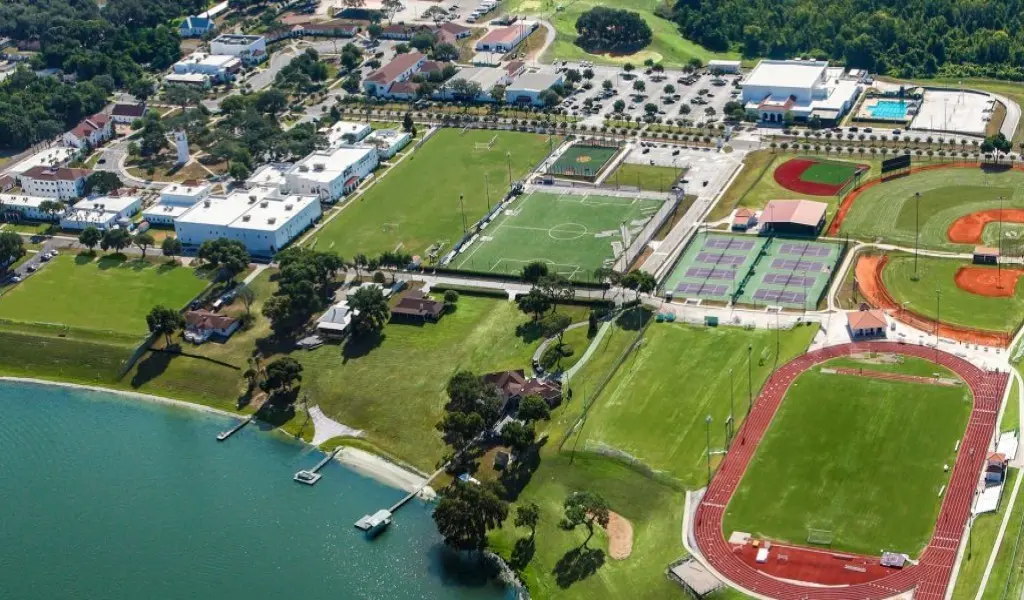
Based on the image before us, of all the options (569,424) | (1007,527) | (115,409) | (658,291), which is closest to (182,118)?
(115,409)

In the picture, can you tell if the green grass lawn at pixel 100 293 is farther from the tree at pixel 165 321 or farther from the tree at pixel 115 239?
the tree at pixel 165 321

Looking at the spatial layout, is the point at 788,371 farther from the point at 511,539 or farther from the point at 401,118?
the point at 401,118

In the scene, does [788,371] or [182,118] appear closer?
[788,371]

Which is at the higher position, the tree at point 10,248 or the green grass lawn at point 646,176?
the tree at point 10,248

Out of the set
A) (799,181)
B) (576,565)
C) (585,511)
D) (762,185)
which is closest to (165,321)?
(585,511)

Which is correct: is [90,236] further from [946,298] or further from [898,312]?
[946,298]

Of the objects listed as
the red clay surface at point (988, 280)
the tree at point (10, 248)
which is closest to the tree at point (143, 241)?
the tree at point (10, 248)
